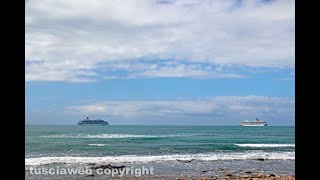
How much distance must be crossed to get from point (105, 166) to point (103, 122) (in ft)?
204

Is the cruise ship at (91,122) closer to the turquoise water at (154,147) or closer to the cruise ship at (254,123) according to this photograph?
the cruise ship at (254,123)
